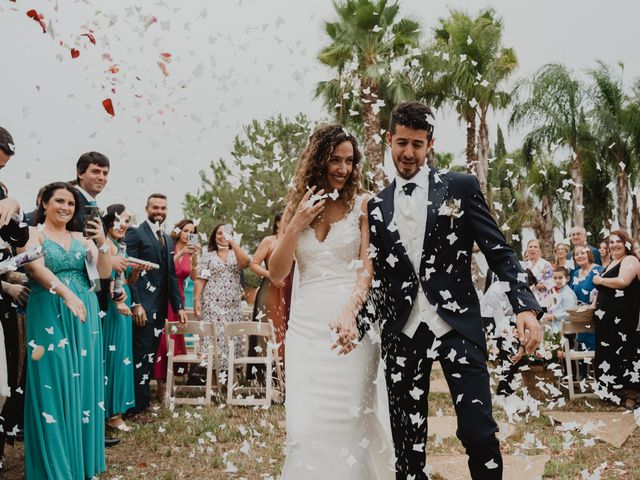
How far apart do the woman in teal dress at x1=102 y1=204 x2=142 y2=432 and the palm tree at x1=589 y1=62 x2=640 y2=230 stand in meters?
20.0

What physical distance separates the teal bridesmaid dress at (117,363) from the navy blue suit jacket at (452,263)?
3727 mm

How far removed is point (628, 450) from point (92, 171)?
4.79 meters

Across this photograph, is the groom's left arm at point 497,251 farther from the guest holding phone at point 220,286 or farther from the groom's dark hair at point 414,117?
the guest holding phone at point 220,286

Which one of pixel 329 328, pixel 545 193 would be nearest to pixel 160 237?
pixel 329 328

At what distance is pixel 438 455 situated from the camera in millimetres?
5254

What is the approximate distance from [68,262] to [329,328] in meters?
2.00

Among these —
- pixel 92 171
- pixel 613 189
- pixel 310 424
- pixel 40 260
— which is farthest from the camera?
pixel 613 189

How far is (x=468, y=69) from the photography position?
18594mm

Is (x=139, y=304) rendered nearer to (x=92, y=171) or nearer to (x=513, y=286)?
(x=92, y=171)

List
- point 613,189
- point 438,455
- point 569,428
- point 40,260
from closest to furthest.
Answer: point 40,260 < point 438,455 < point 569,428 < point 613,189

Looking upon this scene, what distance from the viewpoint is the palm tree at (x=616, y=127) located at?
2312 cm

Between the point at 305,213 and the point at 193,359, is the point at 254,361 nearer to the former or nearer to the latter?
the point at 193,359

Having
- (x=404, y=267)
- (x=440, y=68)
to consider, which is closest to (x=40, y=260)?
(x=404, y=267)

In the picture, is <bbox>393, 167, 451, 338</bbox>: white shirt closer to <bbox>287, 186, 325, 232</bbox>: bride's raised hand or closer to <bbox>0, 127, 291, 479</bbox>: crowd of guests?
<bbox>287, 186, 325, 232</bbox>: bride's raised hand
